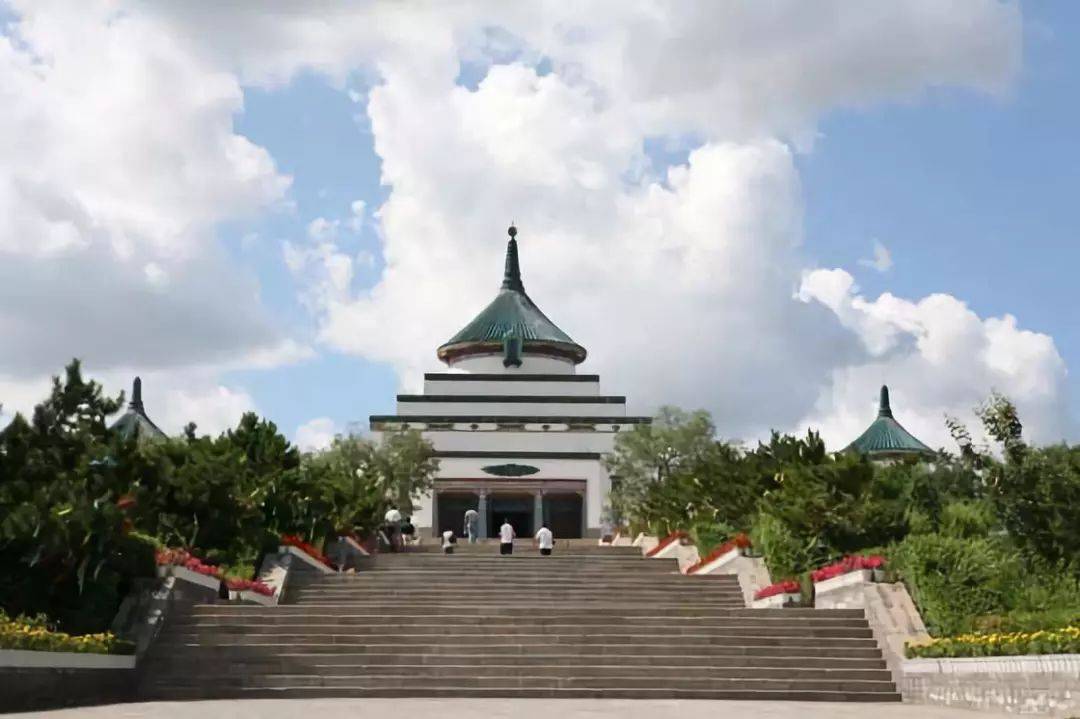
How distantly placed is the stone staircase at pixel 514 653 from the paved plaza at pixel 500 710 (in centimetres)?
80

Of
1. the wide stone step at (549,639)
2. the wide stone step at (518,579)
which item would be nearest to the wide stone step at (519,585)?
the wide stone step at (518,579)

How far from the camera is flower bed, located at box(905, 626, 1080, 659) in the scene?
42.8ft

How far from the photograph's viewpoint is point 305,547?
24.7 m

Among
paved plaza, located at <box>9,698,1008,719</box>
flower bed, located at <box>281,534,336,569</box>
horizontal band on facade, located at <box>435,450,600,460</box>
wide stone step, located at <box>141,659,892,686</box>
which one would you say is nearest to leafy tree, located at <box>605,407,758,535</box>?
horizontal band on facade, located at <box>435,450,600,460</box>

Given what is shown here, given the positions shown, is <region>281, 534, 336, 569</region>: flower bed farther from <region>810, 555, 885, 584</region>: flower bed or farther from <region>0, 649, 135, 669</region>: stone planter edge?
<region>810, 555, 885, 584</region>: flower bed

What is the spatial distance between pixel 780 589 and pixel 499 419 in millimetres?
34475

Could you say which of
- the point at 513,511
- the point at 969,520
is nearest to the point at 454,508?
the point at 513,511

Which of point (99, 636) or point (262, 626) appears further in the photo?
point (262, 626)

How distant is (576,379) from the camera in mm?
57250

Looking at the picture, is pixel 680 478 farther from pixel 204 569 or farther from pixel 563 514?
pixel 563 514

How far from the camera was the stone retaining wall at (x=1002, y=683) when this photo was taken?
42.2 ft

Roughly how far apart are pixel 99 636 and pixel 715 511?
14.5 metres

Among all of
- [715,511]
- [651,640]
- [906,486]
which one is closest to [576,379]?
[715,511]

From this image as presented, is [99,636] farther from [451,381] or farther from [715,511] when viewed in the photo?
[451,381]
